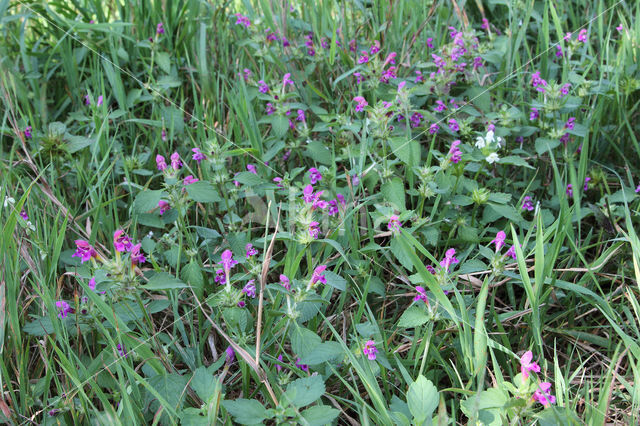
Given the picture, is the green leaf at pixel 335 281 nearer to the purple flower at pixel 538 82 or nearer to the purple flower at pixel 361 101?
Answer: the purple flower at pixel 361 101

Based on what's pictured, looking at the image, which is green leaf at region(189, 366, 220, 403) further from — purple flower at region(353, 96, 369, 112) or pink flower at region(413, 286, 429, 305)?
purple flower at region(353, 96, 369, 112)

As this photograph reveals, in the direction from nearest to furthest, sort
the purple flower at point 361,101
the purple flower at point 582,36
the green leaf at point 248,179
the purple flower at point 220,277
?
the purple flower at point 220,277, the green leaf at point 248,179, the purple flower at point 361,101, the purple flower at point 582,36

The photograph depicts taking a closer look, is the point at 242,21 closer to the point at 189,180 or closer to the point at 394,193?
the point at 189,180

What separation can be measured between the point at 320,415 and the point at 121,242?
0.69m

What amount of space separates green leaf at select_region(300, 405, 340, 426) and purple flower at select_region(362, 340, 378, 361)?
0.80 ft

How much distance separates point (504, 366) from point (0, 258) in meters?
1.49

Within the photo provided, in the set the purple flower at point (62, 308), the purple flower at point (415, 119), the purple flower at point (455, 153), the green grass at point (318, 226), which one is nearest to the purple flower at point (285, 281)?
the green grass at point (318, 226)

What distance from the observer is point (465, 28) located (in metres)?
2.70

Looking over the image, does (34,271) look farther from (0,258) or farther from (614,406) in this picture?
(614,406)

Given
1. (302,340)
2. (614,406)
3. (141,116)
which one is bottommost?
(614,406)

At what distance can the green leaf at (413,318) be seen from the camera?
163 cm

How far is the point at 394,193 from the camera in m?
2.05

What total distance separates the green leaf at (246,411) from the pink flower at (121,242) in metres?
0.47

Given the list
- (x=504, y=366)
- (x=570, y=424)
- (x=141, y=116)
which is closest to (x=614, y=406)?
(x=504, y=366)
